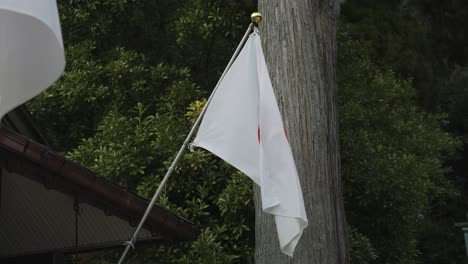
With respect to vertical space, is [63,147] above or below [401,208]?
above

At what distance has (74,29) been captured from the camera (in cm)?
1230

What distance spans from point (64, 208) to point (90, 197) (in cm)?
125

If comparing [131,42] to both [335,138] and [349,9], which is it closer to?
[349,9]

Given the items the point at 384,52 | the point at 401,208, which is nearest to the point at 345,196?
the point at 401,208

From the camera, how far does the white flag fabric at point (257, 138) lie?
5.54 meters

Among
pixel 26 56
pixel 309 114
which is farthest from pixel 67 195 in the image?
pixel 26 56

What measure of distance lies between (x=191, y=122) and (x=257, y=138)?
15.4 feet

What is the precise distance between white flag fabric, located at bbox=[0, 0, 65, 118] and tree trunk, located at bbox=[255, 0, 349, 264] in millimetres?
3969

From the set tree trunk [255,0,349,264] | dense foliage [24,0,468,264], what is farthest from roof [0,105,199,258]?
dense foliage [24,0,468,264]

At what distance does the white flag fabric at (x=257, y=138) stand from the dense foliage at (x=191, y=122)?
11.1 feet

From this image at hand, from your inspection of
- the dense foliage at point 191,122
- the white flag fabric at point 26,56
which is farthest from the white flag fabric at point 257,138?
the dense foliage at point 191,122

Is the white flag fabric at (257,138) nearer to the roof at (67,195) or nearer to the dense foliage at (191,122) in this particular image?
the roof at (67,195)

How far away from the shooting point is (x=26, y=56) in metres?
3.12

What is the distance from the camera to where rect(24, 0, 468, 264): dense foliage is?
10.0 metres
